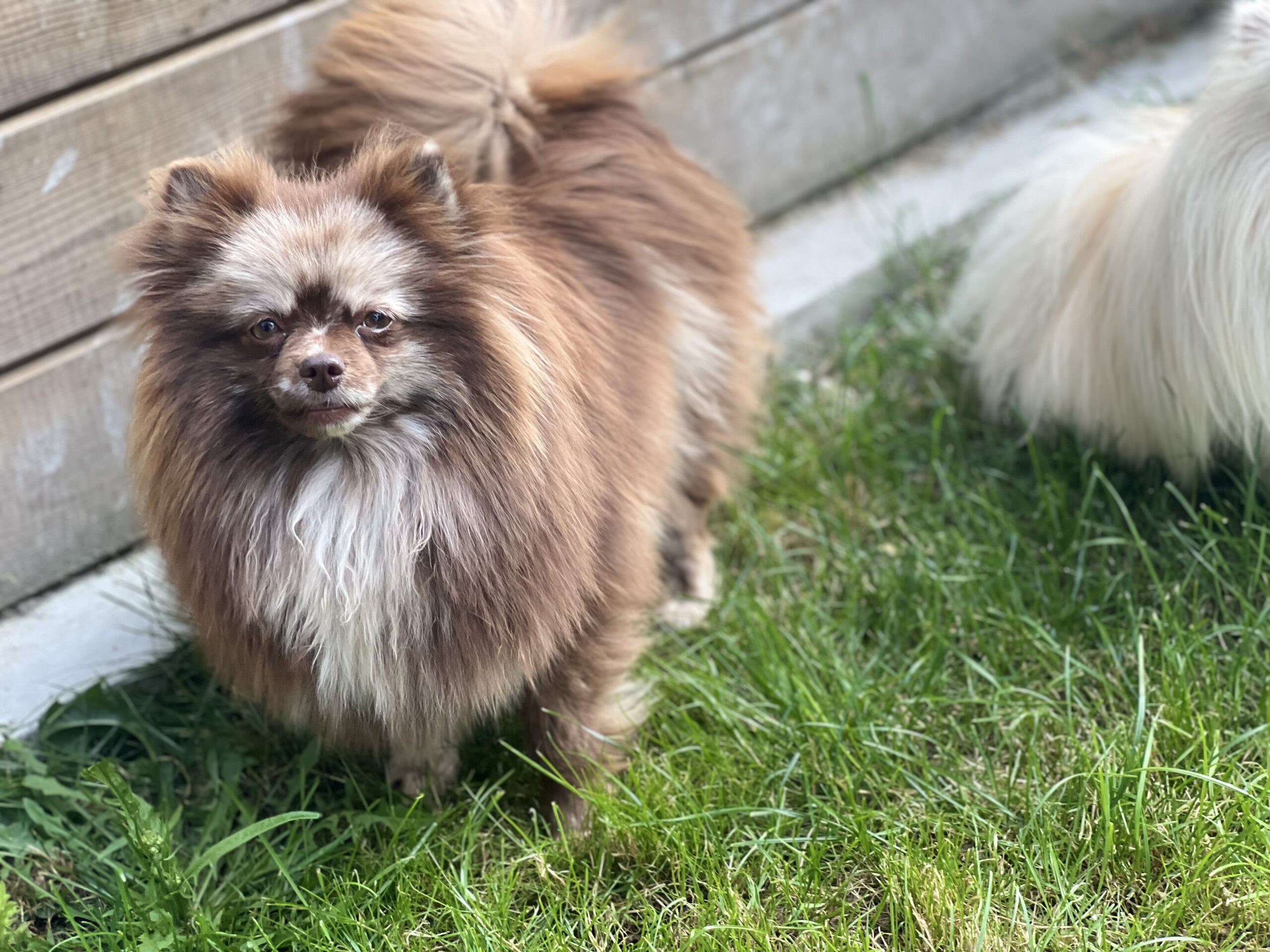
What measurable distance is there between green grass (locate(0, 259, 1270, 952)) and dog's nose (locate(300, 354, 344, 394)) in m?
0.71

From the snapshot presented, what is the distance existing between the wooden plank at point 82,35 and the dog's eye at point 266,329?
3.01ft

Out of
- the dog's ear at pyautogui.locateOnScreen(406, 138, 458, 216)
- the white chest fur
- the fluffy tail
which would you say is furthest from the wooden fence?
the dog's ear at pyautogui.locateOnScreen(406, 138, 458, 216)

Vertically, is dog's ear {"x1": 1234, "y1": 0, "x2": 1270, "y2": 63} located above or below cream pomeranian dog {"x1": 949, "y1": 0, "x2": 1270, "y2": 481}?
above

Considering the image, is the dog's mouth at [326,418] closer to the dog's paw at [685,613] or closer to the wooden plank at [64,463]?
the wooden plank at [64,463]

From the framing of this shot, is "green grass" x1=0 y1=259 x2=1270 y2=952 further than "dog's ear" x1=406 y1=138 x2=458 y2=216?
Yes

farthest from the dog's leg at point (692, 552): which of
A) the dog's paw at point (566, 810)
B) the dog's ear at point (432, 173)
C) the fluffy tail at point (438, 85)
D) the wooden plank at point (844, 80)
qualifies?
the wooden plank at point (844, 80)

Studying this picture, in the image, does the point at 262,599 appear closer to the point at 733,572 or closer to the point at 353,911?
the point at 353,911

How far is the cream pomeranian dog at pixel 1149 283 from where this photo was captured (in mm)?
2270

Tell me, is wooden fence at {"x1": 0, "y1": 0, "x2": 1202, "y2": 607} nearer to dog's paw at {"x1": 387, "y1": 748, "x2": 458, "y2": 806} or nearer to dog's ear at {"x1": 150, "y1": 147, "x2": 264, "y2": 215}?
dog's ear at {"x1": 150, "y1": 147, "x2": 264, "y2": 215}

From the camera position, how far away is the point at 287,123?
8.04 feet

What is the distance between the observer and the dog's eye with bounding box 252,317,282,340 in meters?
1.86

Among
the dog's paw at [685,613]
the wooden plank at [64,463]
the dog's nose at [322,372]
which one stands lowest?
the dog's paw at [685,613]

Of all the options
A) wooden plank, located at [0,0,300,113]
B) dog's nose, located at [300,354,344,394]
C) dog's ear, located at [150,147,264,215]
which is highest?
wooden plank, located at [0,0,300,113]

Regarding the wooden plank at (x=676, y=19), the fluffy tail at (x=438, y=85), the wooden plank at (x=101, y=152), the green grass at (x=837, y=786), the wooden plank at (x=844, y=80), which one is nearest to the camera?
the green grass at (x=837, y=786)
